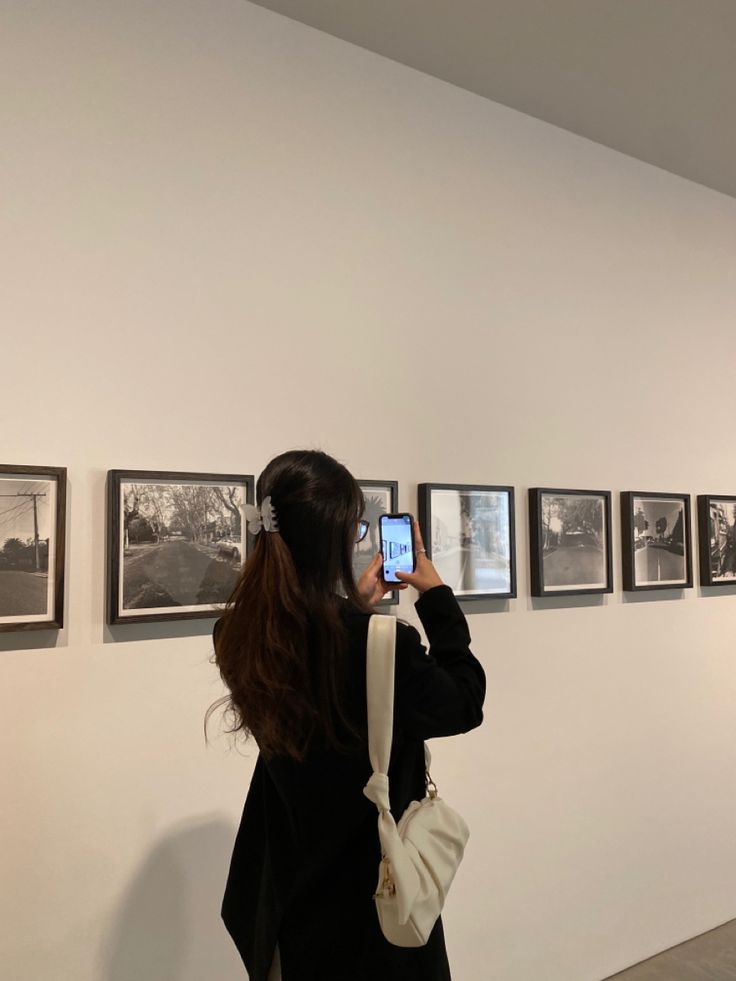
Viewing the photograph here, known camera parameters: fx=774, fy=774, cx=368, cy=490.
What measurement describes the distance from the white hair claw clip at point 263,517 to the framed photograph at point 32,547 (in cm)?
74

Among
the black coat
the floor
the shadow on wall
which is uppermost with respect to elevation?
the black coat

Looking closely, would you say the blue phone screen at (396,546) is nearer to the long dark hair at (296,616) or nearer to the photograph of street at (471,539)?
the long dark hair at (296,616)

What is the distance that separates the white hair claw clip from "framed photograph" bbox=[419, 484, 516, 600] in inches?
47.4

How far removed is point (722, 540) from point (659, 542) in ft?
1.48

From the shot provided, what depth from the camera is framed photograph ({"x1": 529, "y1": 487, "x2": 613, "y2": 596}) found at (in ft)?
9.49

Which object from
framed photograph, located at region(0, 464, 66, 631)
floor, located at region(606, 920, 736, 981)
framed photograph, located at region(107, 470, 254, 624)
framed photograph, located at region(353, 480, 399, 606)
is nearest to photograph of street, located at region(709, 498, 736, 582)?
floor, located at region(606, 920, 736, 981)

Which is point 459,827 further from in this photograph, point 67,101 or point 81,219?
point 67,101

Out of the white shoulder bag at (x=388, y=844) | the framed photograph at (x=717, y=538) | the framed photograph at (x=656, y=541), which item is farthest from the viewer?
the framed photograph at (x=717, y=538)

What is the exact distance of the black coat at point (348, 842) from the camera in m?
1.43

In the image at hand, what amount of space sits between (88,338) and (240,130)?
825mm

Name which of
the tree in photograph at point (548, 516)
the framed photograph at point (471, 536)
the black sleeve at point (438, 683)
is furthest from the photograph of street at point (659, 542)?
the black sleeve at point (438, 683)

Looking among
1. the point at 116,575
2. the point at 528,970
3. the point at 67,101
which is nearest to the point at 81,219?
the point at 67,101

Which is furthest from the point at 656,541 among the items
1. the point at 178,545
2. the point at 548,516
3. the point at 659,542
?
the point at 178,545

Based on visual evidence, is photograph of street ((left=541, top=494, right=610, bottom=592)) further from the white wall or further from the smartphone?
the smartphone
